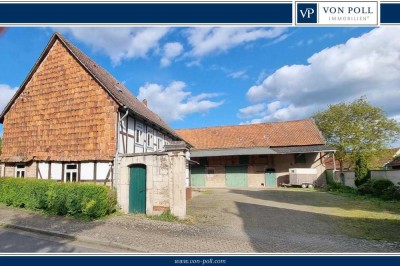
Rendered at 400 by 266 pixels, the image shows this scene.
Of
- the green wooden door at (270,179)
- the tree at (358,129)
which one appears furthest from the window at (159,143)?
the tree at (358,129)

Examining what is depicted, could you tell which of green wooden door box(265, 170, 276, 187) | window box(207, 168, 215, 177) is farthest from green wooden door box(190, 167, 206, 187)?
green wooden door box(265, 170, 276, 187)

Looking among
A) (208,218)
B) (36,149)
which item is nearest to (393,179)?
(208,218)

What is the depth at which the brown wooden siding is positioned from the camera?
1298cm

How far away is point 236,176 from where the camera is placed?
30.0 meters

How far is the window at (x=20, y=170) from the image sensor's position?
15.0 m

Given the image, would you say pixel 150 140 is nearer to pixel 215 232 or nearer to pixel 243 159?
pixel 215 232

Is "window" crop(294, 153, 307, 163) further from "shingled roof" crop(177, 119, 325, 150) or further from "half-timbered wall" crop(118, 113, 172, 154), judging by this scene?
"half-timbered wall" crop(118, 113, 172, 154)

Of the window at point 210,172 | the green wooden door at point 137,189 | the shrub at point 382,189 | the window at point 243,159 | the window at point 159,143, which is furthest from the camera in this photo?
the window at point 210,172

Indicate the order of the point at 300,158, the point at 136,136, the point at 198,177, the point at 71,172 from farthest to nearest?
the point at 198,177 → the point at 300,158 → the point at 136,136 → the point at 71,172

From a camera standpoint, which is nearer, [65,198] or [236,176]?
[65,198]

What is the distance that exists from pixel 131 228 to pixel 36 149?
28.0 ft

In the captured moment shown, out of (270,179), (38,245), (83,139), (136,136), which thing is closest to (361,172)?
(270,179)

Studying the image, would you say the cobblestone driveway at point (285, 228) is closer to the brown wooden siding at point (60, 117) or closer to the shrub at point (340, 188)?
the brown wooden siding at point (60, 117)

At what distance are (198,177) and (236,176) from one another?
4.22 m
